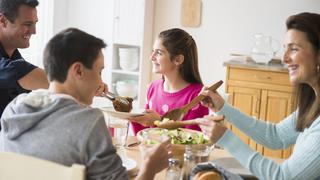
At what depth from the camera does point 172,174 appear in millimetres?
1473

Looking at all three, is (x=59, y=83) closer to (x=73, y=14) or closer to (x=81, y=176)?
(x=81, y=176)

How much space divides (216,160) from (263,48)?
235 cm

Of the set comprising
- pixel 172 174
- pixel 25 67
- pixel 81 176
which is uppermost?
pixel 25 67

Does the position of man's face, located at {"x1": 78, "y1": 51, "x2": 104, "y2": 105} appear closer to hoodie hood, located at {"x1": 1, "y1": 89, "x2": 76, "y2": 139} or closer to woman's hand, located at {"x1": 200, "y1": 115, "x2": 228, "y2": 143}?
hoodie hood, located at {"x1": 1, "y1": 89, "x2": 76, "y2": 139}

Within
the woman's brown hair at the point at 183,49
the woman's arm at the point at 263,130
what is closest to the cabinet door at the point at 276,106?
the woman's brown hair at the point at 183,49

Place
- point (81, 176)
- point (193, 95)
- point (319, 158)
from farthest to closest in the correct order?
point (193, 95)
point (319, 158)
point (81, 176)

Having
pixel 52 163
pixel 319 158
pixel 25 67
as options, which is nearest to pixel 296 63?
pixel 319 158

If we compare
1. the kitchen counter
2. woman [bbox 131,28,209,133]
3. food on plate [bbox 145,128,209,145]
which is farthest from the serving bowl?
the kitchen counter

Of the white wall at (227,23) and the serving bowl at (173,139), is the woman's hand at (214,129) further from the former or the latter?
the white wall at (227,23)

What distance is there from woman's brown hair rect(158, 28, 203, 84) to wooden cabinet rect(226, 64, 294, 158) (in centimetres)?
130

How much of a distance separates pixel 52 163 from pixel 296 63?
95 centimetres

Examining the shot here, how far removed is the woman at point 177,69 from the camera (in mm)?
2365

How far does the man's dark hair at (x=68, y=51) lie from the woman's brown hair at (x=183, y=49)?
1.10 meters

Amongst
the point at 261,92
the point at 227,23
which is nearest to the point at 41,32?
the point at 227,23
